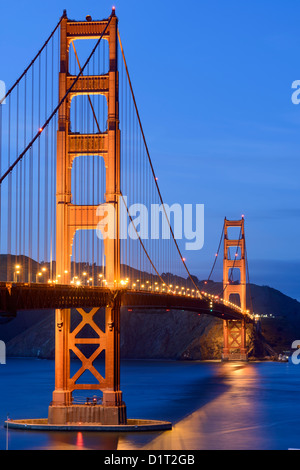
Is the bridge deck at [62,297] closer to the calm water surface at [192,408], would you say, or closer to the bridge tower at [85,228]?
the bridge tower at [85,228]

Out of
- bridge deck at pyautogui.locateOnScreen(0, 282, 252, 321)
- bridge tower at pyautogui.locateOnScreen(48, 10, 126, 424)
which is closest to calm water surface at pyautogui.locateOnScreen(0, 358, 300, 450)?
bridge tower at pyautogui.locateOnScreen(48, 10, 126, 424)

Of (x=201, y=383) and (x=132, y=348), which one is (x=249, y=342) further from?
(x=201, y=383)

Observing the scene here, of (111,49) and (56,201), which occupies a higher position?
(111,49)

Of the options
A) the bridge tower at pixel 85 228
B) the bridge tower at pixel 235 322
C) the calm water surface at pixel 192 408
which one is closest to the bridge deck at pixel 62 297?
the bridge tower at pixel 85 228

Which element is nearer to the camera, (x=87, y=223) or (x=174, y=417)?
(x=87, y=223)

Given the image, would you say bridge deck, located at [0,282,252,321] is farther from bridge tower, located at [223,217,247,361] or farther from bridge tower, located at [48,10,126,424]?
bridge tower, located at [223,217,247,361]
